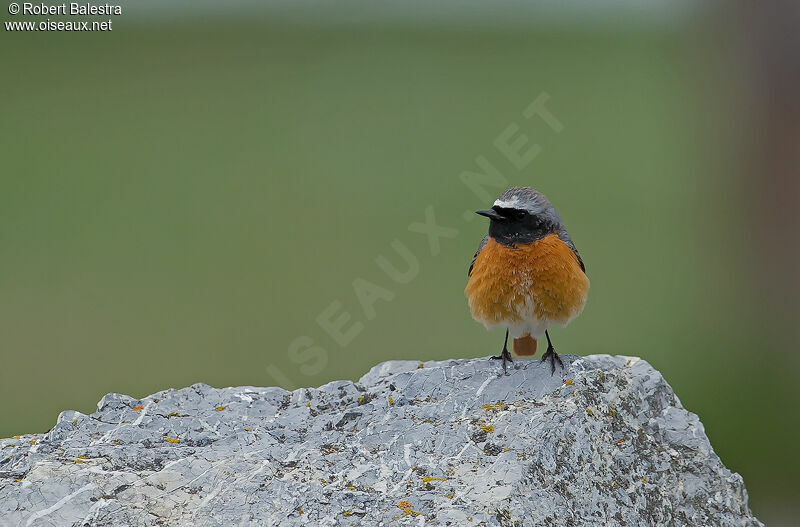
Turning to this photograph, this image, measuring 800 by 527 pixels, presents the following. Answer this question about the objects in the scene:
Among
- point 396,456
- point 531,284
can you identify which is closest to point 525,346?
point 531,284

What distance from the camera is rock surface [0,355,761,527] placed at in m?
3.52

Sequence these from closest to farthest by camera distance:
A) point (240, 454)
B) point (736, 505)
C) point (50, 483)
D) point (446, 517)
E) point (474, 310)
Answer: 1. point (446, 517)
2. point (50, 483)
3. point (240, 454)
4. point (736, 505)
5. point (474, 310)

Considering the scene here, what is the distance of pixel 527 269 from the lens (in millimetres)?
5207

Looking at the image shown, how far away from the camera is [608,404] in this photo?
14.6ft

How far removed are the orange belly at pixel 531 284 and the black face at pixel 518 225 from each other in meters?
0.04

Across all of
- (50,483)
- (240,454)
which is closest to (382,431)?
(240,454)

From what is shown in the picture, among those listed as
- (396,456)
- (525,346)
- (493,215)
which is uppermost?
(493,215)

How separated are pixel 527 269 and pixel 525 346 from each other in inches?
32.2

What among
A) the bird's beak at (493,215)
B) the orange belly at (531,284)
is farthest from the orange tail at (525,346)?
the bird's beak at (493,215)

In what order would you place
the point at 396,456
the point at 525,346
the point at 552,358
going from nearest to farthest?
1. the point at 396,456
2. the point at 552,358
3. the point at 525,346

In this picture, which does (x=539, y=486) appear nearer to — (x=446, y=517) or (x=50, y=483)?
(x=446, y=517)

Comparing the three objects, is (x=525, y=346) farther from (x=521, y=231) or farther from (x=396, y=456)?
(x=396, y=456)

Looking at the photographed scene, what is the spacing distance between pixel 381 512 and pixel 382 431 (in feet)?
2.40

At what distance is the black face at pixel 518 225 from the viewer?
17.1ft
